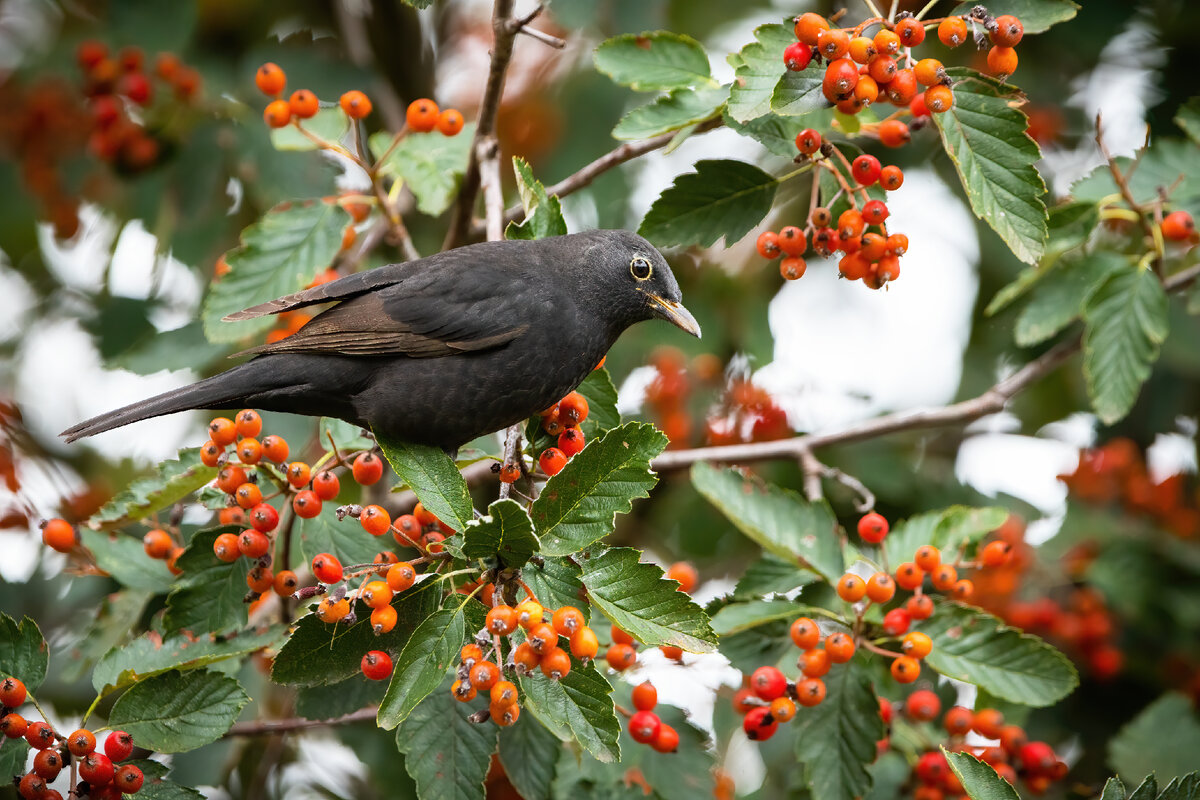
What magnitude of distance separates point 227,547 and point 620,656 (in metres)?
1.18

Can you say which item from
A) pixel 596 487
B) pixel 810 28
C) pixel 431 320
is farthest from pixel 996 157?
pixel 431 320

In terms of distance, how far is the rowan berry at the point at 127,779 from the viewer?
102 inches

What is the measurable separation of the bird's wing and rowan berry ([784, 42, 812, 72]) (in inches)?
41.0

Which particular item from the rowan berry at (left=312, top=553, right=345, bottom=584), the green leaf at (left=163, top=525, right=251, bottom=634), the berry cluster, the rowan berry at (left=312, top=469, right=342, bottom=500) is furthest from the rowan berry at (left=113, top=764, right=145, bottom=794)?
the rowan berry at (left=312, top=469, right=342, bottom=500)

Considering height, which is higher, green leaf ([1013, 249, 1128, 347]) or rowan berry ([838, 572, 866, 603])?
green leaf ([1013, 249, 1128, 347])

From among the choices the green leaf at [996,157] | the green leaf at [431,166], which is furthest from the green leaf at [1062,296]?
the green leaf at [431,166]

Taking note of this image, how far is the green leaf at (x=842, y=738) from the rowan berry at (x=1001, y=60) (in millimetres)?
1781

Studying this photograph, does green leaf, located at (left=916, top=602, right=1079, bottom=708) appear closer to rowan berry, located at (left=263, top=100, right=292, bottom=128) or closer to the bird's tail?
the bird's tail

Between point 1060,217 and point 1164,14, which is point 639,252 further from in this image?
point 1164,14

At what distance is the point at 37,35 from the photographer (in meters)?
5.48

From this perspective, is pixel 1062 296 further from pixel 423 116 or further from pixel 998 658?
pixel 423 116

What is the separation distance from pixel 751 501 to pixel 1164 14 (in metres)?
3.67

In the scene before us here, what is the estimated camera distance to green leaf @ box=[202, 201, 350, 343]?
3658mm

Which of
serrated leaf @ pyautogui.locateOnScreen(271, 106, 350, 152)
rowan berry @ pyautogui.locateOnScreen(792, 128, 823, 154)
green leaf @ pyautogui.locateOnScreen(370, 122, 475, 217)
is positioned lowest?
green leaf @ pyautogui.locateOnScreen(370, 122, 475, 217)
